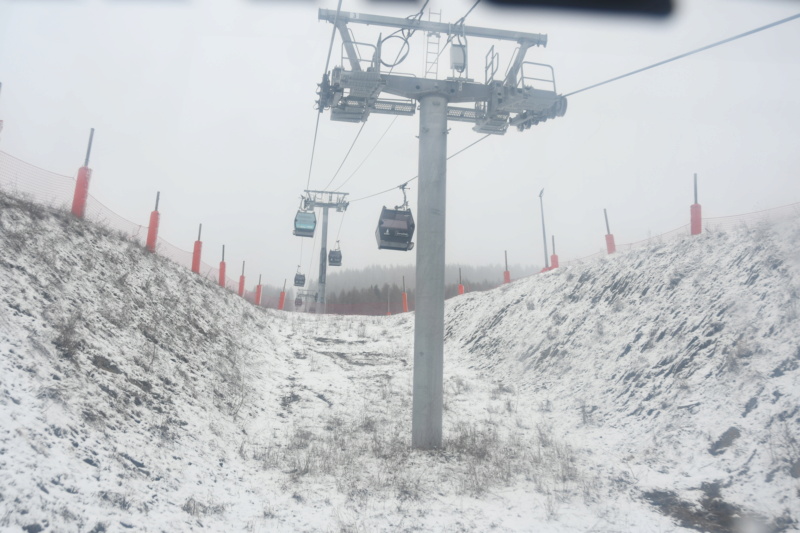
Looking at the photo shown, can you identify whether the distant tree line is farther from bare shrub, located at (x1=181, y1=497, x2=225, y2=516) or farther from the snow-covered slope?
bare shrub, located at (x1=181, y1=497, x2=225, y2=516)

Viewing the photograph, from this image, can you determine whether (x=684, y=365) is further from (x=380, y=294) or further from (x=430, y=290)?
(x=380, y=294)

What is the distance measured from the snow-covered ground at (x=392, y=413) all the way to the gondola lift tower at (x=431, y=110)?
61.7 inches

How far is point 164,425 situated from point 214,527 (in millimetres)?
2576

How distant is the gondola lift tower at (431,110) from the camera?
9.94m

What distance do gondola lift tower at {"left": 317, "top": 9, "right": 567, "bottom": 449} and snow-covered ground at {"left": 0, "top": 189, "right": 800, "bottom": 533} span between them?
157 cm

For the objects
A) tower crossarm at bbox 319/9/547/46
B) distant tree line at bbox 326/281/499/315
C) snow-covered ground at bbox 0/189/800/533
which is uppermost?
distant tree line at bbox 326/281/499/315

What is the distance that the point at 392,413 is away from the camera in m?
11.8

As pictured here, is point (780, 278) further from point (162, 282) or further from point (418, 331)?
point (162, 282)

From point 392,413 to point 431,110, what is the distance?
6.94m

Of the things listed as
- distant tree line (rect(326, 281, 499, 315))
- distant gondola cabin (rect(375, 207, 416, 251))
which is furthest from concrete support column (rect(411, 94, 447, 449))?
distant tree line (rect(326, 281, 499, 315))

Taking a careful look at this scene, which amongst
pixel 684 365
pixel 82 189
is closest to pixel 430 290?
pixel 684 365

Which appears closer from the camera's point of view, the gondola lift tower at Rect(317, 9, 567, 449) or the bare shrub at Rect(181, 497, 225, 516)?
the bare shrub at Rect(181, 497, 225, 516)

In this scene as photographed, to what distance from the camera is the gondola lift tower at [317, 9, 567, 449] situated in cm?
994

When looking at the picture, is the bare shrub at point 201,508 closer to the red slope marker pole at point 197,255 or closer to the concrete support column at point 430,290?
the concrete support column at point 430,290
